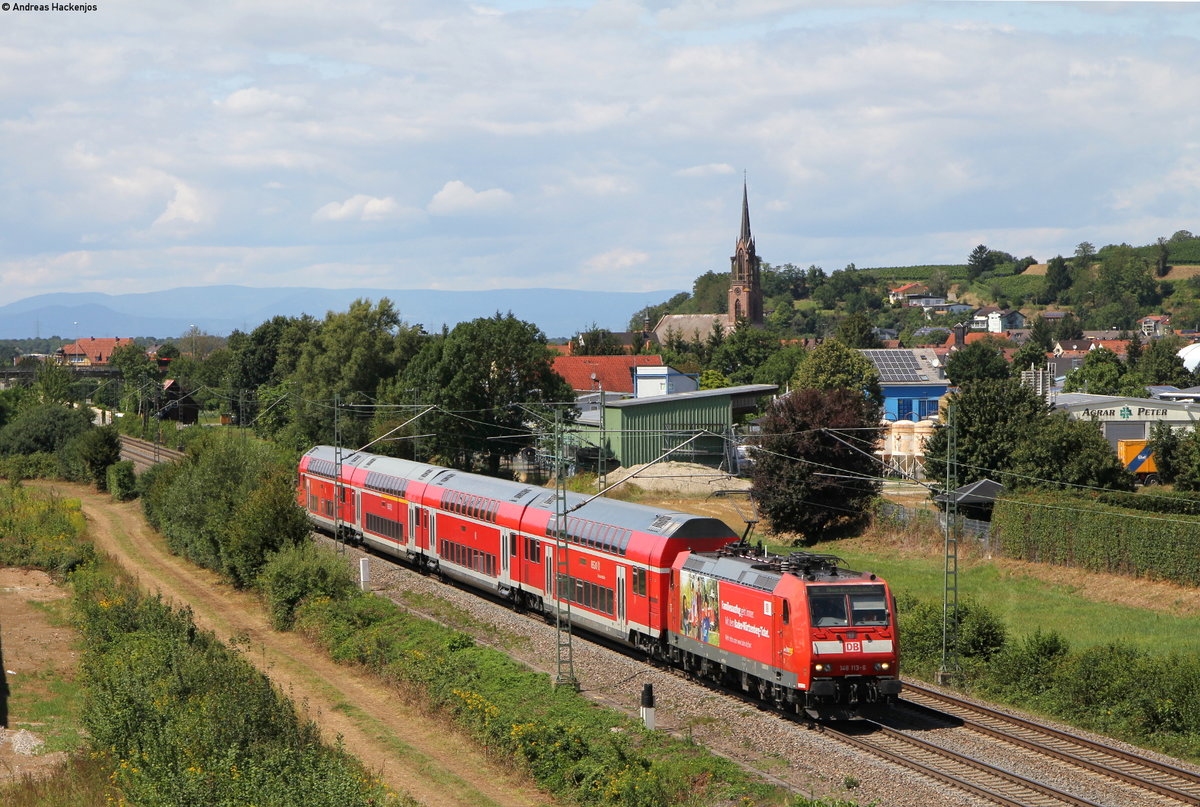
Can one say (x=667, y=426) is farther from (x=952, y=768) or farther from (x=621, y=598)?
(x=952, y=768)

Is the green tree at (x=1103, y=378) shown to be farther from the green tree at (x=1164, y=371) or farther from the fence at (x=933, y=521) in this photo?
the fence at (x=933, y=521)

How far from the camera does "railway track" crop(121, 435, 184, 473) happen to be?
96.2 meters

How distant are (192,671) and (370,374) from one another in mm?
72081

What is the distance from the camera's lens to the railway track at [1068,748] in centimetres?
2166

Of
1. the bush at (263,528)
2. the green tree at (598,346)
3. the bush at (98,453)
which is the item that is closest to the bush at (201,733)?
the bush at (263,528)

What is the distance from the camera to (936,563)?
178ft

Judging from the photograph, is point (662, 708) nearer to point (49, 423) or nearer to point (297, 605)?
point (297, 605)

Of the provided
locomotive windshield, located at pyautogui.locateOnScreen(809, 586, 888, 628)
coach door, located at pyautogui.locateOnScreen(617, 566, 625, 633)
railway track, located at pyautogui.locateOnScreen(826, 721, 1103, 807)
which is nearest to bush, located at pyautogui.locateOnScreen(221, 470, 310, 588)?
coach door, located at pyautogui.locateOnScreen(617, 566, 625, 633)

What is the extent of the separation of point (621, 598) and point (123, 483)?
199 feet

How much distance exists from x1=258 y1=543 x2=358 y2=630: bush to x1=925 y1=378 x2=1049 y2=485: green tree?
32488 mm

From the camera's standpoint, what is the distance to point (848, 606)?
81.3ft

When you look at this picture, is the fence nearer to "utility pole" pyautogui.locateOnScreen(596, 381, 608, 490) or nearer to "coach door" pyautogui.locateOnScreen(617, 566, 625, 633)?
"utility pole" pyautogui.locateOnScreen(596, 381, 608, 490)

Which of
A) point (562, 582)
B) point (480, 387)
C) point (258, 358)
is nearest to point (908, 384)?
point (480, 387)

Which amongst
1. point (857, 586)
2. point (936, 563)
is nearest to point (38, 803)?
point (857, 586)
